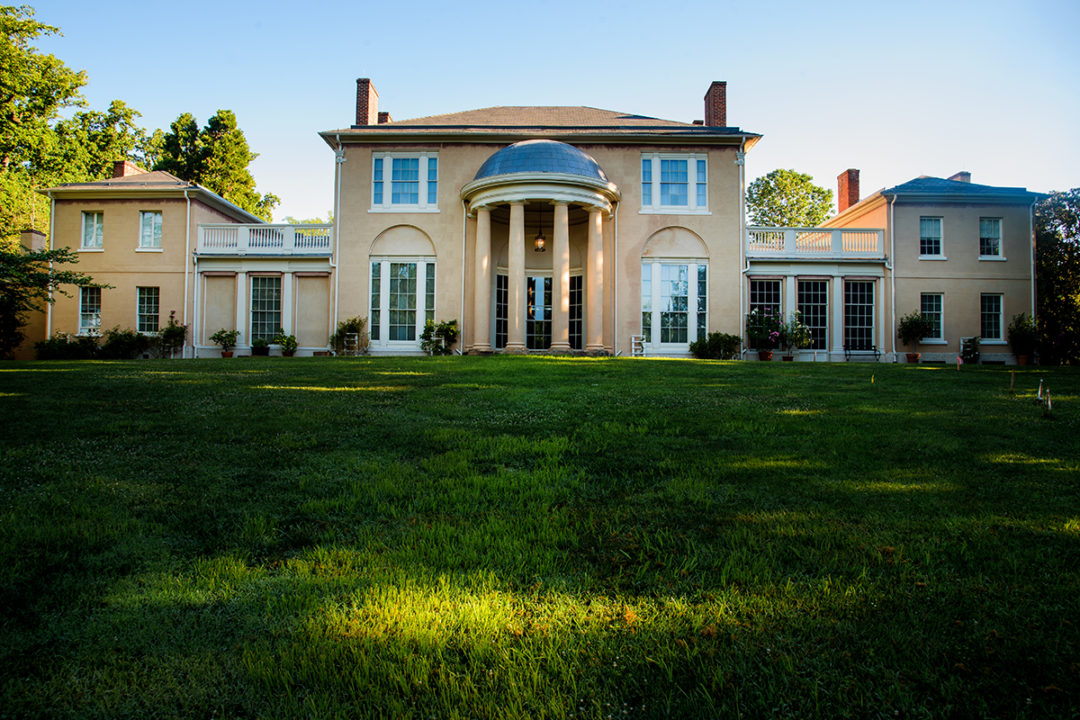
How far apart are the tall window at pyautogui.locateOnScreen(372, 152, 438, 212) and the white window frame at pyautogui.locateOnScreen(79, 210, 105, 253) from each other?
37.1 feet

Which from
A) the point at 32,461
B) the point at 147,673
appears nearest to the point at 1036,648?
the point at 147,673

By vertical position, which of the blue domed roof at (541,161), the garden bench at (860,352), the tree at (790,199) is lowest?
the garden bench at (860,352)

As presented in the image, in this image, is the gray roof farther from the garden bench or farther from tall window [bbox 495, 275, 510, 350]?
tall window [bbox 495, 275, 510, 350]

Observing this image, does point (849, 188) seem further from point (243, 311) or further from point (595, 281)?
point (243, 311)

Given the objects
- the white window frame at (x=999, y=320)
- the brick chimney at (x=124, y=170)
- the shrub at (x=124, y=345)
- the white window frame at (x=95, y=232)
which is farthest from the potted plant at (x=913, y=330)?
the brick chimney at (x=124, y=170)

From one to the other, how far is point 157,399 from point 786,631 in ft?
26.0

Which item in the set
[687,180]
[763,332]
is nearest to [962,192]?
[763,332]

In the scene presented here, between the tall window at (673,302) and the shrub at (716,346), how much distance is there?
28.8 inches

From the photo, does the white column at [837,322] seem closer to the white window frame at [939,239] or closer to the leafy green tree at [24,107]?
the white window frame at [939,239]

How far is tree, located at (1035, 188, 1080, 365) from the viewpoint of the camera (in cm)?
2264

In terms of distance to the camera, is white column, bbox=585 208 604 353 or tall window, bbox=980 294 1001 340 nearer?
white column, bbox=585 208 604 353

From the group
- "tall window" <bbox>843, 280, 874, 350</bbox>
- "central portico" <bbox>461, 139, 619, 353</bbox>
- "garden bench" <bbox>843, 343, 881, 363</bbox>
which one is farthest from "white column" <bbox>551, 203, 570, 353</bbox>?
"tall window" <bbox>843, 280, 874, 350</bbox>

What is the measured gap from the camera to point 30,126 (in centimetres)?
3359

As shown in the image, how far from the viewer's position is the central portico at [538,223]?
62.2ft
